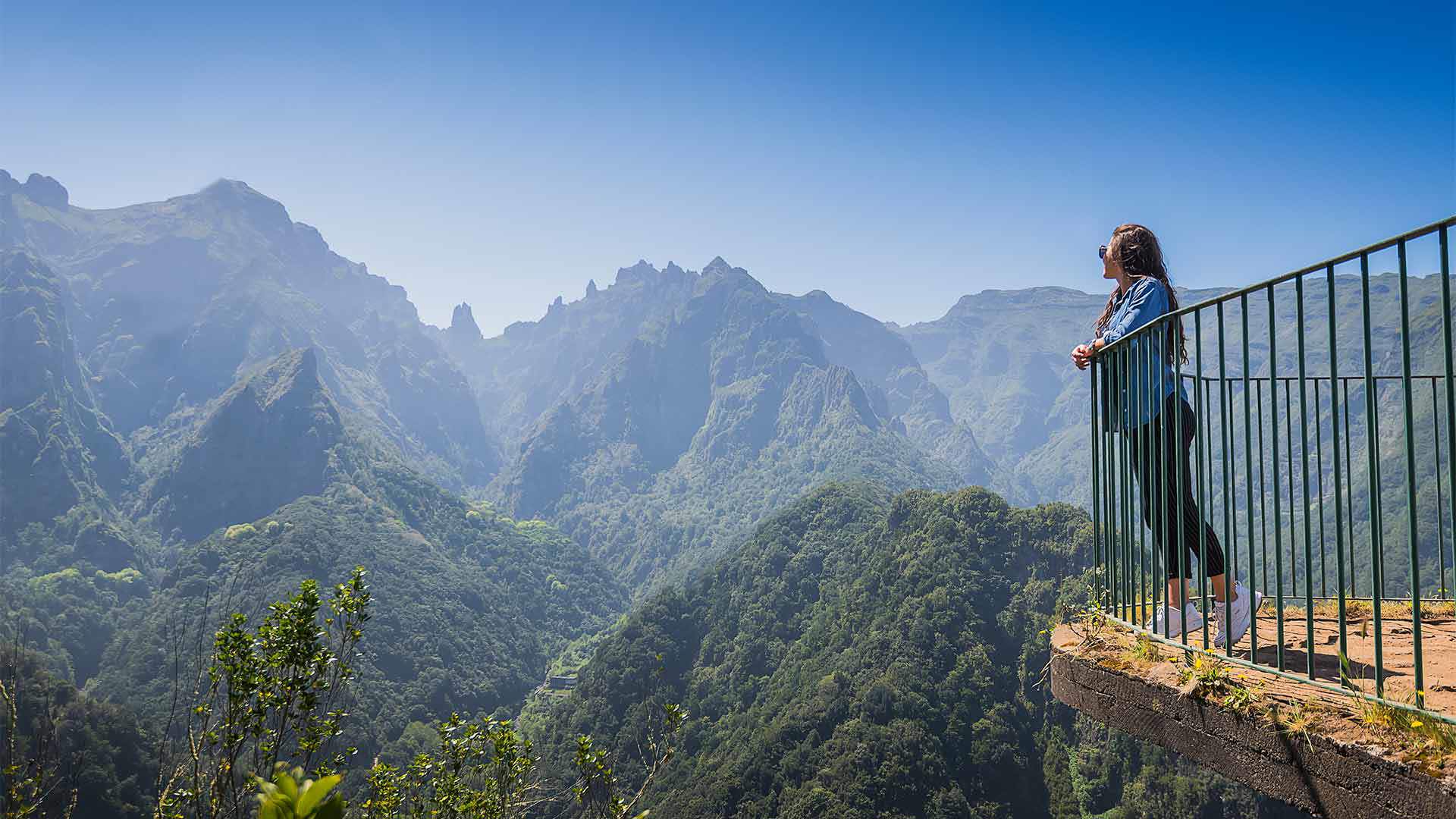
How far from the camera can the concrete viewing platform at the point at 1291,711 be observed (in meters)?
2.28

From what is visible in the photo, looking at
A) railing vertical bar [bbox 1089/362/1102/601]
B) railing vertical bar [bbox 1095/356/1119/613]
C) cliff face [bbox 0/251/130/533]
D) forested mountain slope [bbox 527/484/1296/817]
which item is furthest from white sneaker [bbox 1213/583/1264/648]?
cliff face [bbox 0/251/130/533]

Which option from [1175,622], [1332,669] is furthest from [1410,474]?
[1175,622]

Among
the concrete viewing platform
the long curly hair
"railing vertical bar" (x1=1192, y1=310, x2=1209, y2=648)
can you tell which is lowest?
the concrete viewing platform

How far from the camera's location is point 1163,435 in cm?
358

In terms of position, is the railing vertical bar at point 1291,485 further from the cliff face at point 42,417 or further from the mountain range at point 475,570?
the cliff face at point 42,417

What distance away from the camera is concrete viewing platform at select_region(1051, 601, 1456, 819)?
2.28m

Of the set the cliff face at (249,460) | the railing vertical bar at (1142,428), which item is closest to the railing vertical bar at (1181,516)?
the railing vertical bar at (1142,428)

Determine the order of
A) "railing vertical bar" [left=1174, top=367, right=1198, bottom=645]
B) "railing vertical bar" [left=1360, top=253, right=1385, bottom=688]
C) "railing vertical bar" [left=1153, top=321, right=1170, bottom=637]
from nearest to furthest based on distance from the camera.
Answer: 1. "railing vertical bar" [left=1360, top=253, right=1385, bottom=688]
2. "railing vertical bar" [left=1174, top=367, right=1198, bottom=645]
3. "railing vertical bar" [left=1153, top=321, right=1170, bottom=637]

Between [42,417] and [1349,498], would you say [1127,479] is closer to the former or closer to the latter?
[1349,498]

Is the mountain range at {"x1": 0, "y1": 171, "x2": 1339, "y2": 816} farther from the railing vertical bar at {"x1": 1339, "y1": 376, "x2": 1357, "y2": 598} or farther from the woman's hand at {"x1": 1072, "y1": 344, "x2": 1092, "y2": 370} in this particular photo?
the railing vertical bar at {"x1": 1339, "y1": 376, "x2": 1357, "y2": 598}

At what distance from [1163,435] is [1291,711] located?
1241mm

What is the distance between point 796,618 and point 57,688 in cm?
5443

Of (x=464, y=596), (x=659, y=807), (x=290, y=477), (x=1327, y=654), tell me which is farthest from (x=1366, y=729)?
(x=290, y=477)

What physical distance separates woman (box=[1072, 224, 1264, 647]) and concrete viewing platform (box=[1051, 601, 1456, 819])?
0.23 metres
